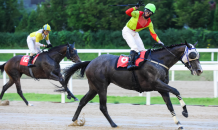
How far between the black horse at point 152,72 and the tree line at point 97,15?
1193 cm

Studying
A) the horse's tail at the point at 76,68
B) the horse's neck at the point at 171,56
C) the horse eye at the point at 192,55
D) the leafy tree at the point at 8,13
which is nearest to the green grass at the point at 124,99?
the horse's tail at the point at 76,68

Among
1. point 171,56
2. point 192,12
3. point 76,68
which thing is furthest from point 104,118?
point 192,12

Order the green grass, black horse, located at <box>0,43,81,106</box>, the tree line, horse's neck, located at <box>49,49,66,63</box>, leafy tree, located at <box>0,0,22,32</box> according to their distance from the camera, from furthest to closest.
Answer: leafy tree, located at <box>0,0,22,32</box> < the tree line < horse's neck, located at <box>49,49,66,63</box> < black horse, located at <box>0,43,81,106</box> < the green grass

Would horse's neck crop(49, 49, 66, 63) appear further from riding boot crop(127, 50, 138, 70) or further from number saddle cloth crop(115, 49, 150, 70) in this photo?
riding boot crop(127, 50, 138, 70)

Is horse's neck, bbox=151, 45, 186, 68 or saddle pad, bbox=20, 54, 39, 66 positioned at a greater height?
horse's neck, bbox=151, 45, 186, 68

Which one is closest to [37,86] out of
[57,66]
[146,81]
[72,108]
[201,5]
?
[57,66]

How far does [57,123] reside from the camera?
4.92 m

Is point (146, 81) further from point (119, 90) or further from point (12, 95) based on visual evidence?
point (12, 95)

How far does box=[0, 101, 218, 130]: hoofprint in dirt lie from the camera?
467 centimetres

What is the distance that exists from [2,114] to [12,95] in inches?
105

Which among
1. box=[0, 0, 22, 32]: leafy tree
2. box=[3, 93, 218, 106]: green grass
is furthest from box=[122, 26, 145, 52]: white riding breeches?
box=[0, 0, 22, 32]: leafy tree

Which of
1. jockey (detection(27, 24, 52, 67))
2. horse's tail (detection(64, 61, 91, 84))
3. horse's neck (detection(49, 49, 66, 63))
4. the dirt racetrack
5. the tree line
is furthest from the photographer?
the tree line

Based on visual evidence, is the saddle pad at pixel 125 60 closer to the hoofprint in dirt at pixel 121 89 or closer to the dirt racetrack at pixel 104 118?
the dirt racetrack at pixel 104 118

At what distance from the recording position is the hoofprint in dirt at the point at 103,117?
4672 millimetres
